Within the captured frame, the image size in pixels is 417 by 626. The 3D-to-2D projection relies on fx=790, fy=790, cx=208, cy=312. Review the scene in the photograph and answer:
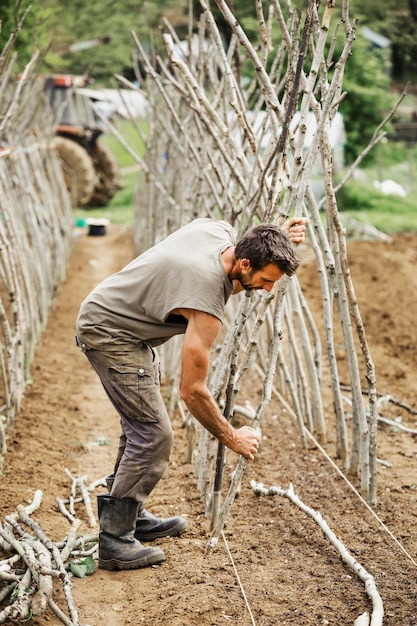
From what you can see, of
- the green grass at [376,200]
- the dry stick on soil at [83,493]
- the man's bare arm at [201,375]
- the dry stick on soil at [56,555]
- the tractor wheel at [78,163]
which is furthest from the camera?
the tractor wheel at [78,163]

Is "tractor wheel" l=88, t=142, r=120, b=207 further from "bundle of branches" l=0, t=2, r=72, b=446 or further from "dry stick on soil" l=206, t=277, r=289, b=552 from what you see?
"dry stick on soil" l=206, t=277, r=289, b=552

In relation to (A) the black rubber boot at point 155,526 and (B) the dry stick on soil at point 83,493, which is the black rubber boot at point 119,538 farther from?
(B) the dry stick on soil at point 83,493

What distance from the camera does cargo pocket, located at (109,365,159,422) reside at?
9.43 feet

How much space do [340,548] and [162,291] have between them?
117cm


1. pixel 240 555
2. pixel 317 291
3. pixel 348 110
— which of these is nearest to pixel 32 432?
pixel 240 555

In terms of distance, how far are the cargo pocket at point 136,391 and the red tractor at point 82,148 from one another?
11597 mm

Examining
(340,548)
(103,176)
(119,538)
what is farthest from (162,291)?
(103,176)

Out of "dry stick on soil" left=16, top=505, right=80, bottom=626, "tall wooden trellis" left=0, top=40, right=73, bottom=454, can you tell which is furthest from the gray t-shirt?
"tall wooden trellis" left=0, top=40, right=73, bottom=454

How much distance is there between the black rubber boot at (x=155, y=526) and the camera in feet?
10.5

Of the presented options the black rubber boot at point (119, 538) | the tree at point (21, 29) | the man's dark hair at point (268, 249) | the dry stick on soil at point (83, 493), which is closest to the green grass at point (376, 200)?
the tree at point (21, 29)

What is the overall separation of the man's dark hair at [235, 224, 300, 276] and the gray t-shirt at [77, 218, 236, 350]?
0.12 m

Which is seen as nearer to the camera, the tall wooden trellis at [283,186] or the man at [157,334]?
the man at [157,334]

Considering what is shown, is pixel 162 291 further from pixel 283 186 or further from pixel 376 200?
pixel 376 200

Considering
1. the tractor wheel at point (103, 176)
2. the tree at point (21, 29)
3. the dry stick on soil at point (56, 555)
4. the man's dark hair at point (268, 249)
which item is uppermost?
the tree at point (21, 29)
